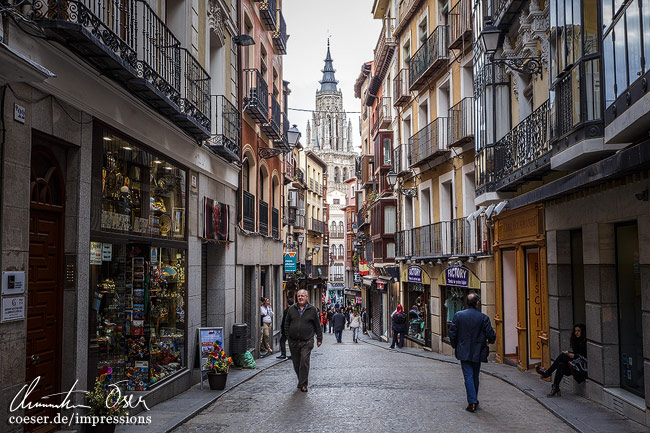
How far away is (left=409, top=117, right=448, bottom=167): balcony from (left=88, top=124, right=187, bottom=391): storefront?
37.2 ft

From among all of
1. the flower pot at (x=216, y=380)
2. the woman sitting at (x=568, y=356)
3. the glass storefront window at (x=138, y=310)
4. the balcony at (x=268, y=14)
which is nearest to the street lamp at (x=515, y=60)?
the woman sitting at (x=568, y=356)

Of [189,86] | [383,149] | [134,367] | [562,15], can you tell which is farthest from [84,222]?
[383,149]

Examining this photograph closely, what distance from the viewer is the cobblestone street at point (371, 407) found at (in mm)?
9234

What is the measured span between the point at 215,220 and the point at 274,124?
7.78 metres

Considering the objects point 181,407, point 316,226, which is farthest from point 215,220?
point 316,226

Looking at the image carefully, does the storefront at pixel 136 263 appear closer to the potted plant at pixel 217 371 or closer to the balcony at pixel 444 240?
the potted plant at pixel 217 371

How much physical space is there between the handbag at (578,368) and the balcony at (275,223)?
1374 cm

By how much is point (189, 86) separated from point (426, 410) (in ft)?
23.4

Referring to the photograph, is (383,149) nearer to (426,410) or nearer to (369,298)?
(369,298)

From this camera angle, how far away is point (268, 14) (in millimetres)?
21672

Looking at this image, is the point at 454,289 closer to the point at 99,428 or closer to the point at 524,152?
the point at 524,152

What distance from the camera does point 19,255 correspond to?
6969mm

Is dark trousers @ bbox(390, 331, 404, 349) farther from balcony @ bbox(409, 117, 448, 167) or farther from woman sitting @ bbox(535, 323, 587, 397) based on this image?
woman sitting @ bbox(535, 323, 587, 397)

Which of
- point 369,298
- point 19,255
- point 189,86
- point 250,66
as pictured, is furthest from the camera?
point 369,298
